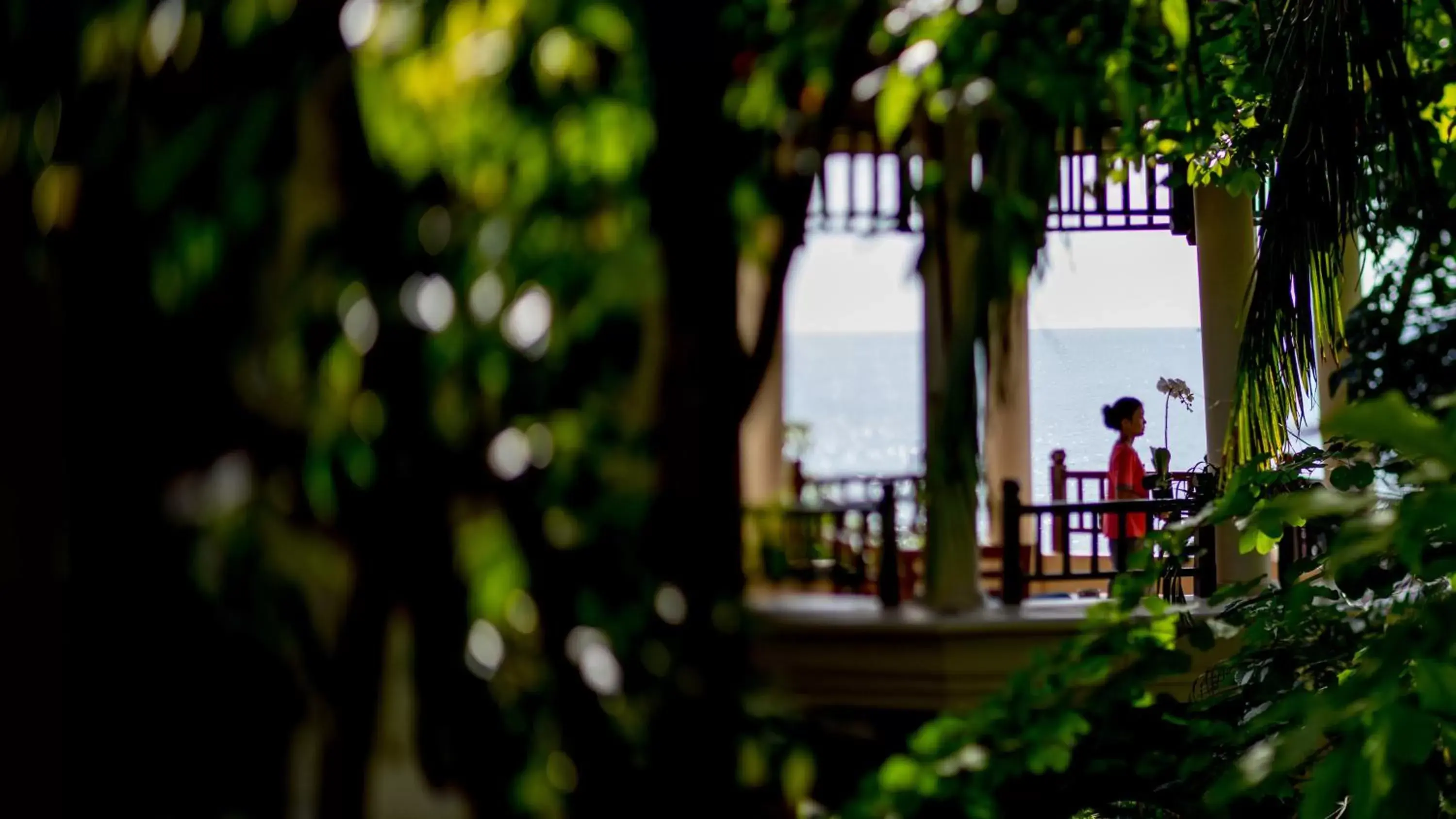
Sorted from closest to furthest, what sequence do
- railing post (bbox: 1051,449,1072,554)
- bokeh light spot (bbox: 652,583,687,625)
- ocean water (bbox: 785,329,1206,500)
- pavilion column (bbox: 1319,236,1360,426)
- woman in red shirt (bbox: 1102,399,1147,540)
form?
bokeh light spot (bbox: 652,583,687,625)
ocean water (bbox: 785,329,1206,500)
railing post (bbox: 1051,449,1072,554)
woman in red shirt (bbox: 1102,399,1147,540)
pavilion column (bbox: 1319,236,1360,426)

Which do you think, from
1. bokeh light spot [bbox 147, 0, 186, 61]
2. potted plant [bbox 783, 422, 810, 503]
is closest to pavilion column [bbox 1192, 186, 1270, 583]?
potted plant [bbox 783, 422, 810, 503]

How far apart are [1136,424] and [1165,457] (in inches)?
3.4

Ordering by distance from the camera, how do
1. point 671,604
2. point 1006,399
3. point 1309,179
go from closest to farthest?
point 671,604 → point 1006,399 → point 1309,179

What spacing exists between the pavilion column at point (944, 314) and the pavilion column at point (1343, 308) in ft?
3.28

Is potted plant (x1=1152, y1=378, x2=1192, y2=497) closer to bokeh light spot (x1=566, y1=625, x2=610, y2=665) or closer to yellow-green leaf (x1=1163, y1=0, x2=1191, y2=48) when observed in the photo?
yellow-green leaf (x1=1163, y1=0, x2=1191, y2=48)

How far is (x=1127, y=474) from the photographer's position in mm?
1913

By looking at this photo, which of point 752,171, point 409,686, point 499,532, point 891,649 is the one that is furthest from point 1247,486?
point 409,686

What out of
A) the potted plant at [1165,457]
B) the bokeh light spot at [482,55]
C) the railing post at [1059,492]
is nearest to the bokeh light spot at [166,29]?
the bokeh light spot at [482,55]

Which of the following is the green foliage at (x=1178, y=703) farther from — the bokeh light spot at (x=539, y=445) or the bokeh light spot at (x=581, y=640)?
the bokeh light spot at (x=539, y=445)

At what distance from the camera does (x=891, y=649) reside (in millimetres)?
1368

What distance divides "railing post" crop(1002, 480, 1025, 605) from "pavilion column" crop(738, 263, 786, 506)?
1.22ft

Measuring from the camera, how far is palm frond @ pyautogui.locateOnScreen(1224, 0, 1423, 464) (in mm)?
1653

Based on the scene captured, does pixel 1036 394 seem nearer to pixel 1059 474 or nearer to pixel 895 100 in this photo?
pixel 1059 474

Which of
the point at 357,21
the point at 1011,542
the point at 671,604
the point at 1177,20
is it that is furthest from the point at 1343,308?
the point at 357,21
